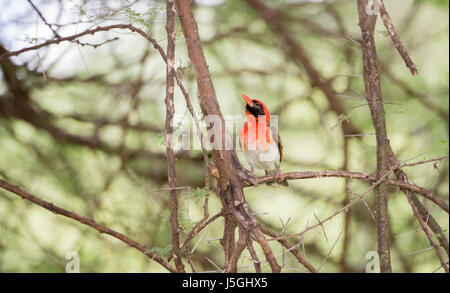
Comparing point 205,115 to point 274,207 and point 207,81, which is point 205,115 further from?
point 274,207

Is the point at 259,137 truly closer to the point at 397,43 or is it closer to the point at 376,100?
the point at 376,100

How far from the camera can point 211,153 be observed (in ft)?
5.22

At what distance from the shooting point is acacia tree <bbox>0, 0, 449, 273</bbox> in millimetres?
1235

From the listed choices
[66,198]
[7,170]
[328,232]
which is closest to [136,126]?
[66,198]

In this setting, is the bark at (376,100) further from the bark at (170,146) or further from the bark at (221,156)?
the bark at (170,146)

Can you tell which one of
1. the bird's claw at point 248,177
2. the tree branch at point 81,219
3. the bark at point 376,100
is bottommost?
the tree branch at point 81,219

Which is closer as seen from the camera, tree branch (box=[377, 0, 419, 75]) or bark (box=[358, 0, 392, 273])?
tree branch (box=[377, 0, 419, 75])

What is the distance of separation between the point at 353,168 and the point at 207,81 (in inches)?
56.3

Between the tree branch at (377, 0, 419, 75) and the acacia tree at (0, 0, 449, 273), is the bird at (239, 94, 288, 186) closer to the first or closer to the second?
the acacia tree at (0, 0, 449, 273)

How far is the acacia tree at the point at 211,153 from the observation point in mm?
1235

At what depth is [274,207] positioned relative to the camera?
2506 millimetres

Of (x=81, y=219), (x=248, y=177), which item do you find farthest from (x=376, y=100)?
(x=81, y=219)

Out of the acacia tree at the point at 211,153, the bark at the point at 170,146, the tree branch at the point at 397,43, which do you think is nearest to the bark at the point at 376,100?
the acacia tree at the point at 211,153

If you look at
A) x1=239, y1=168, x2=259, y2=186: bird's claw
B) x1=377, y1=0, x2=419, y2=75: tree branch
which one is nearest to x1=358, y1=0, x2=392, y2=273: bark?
x1=377, y1=0, x2=419, y2=75: tree branch
